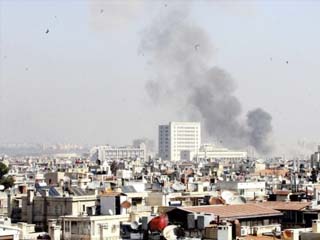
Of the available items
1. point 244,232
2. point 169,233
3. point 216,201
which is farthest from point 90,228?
point 216,201

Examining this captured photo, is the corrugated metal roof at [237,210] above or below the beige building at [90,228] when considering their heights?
above

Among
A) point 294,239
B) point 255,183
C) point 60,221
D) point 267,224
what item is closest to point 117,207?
point 60,221

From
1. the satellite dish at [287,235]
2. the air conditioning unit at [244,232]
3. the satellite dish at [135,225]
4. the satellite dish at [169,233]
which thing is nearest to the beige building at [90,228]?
the satellite dish at [135,225]

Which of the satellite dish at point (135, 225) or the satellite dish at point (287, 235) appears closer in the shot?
the satellite dish at point (287, 235)

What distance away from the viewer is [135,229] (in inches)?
1101

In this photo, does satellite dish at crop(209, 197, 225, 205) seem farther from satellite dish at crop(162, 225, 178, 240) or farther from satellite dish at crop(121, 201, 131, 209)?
satellite dish at crop(162, 225, 178, 240)

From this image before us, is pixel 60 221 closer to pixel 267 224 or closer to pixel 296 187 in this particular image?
pixel 267 224

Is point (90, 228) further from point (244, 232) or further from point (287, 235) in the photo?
point (287, 235)

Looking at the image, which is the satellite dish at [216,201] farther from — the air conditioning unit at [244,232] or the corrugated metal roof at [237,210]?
the air conditioning unit at [244,232]

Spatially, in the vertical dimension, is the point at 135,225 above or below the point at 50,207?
below

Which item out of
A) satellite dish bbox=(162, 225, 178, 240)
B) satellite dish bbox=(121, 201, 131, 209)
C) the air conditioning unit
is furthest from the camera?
satellite dish bbox=(121, 201, 131, 209)

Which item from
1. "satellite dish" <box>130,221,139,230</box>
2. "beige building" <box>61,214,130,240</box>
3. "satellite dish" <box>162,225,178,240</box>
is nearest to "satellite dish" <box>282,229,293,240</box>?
"satellite dish" <box>162,225,178,240</box>

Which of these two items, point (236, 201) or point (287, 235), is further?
point (236, 201)

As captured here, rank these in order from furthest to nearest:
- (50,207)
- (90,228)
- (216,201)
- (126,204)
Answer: (216,201), (50,207), (126,204), (90,228)
